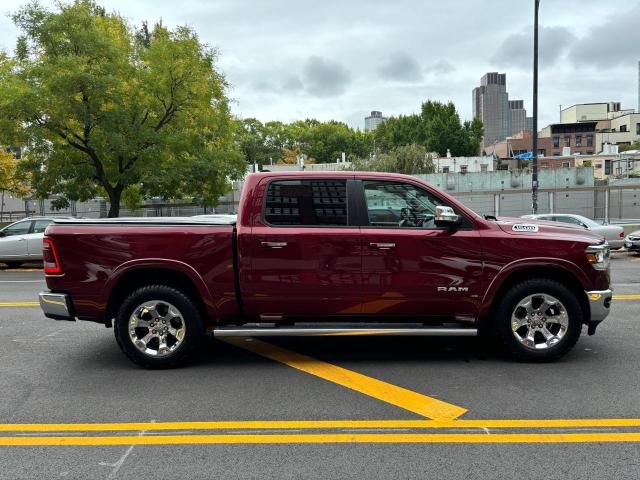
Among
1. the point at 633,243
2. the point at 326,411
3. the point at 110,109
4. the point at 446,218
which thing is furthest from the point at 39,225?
the point at 633,243

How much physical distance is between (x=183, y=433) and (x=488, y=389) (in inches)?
102

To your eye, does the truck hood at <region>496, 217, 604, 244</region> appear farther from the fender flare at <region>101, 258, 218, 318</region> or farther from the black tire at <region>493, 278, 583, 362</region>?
the fender flare at <region>101, 258, 218, 318</region>

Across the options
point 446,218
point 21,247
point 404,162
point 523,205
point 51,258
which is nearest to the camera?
point 446,218

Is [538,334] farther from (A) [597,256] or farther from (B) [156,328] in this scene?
(B) [156,328]

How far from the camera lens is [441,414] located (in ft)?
14.5

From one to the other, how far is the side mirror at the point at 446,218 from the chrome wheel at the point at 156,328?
2.67 metres

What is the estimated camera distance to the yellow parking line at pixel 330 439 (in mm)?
3934

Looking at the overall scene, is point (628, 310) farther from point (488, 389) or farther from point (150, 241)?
point (150, 241)

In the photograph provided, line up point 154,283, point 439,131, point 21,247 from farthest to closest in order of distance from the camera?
point 439,131
point 21,247
point 154,283

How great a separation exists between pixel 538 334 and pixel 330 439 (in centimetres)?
277

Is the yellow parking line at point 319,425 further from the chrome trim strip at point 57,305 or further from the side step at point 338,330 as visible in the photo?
the chrome trim strip at point 57,305

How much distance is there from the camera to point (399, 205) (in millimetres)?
5816

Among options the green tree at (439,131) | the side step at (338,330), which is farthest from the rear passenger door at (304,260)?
the green tree at (439,131)

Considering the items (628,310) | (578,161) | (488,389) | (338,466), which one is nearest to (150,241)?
(338,466)
